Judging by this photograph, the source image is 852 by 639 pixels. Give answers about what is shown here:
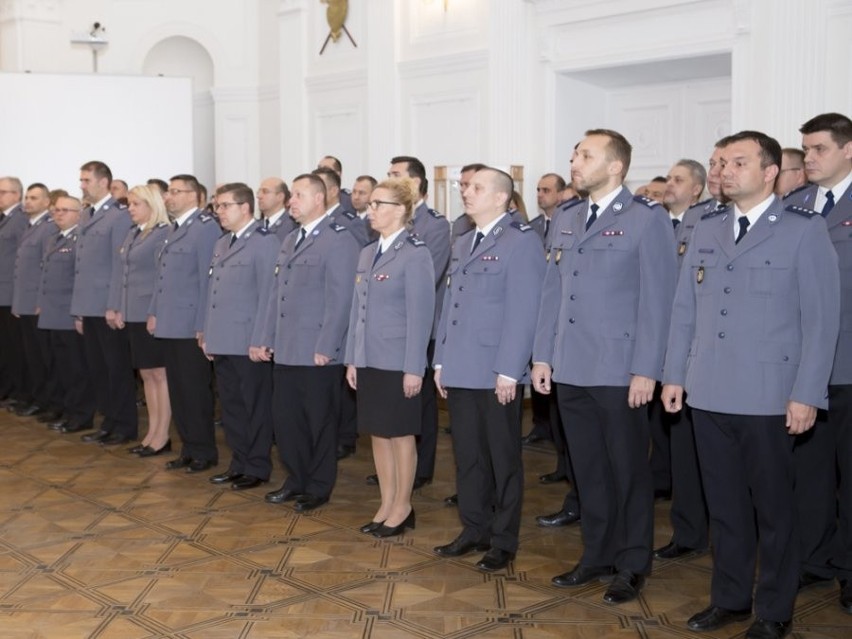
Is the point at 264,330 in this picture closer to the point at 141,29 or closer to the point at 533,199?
the point at 533,199

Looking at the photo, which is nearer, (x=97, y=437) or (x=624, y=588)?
(x=624, y=588)

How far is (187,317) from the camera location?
5.93 meters

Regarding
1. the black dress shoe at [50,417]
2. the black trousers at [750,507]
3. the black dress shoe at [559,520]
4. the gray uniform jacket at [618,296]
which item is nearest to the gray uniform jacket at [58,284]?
the black dress shoe at [50,417]

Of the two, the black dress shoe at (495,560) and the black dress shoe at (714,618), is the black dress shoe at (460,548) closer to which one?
the black dress shoe at (495,560)

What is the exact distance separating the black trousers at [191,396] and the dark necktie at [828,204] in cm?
347

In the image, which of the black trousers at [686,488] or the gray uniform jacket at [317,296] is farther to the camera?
the gray uniform jacket at [317,296]

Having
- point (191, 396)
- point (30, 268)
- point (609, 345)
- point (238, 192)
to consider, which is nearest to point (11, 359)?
point (30, 268)

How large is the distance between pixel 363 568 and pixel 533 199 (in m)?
→ 5.04

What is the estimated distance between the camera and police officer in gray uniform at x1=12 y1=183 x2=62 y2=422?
24.6 ft

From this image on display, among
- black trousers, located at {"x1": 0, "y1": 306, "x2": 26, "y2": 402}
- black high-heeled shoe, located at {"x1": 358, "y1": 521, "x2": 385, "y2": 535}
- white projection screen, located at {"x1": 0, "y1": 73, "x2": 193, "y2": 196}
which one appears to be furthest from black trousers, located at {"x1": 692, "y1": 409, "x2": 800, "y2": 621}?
white projection screen, located at {"x1": 0, "y1": 73, "x2": 193, "y2": 196}

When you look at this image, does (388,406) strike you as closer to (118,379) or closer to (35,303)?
(118,379)

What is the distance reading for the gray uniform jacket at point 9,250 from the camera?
7.90m

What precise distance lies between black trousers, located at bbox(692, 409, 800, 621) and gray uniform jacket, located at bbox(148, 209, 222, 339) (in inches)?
128

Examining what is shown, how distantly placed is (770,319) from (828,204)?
0.77 metres
